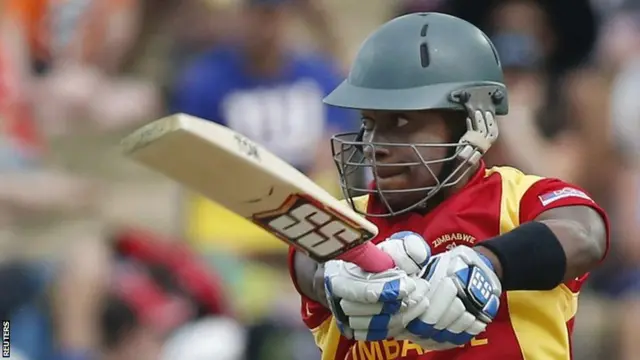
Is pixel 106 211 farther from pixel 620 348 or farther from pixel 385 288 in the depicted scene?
pixel 385 288

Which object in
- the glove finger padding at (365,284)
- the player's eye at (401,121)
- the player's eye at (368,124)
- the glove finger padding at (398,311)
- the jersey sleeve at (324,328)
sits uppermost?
the player's eye at (401,121)

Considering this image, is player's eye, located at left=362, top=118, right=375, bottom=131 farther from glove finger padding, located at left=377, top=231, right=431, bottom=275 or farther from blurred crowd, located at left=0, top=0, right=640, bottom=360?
blurred crowd, located at left=0, top=0, right=640, bottom=360

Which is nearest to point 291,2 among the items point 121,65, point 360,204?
point 121,65

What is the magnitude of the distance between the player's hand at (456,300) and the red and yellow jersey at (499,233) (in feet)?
0.69

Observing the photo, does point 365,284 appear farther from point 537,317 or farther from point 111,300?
point 111,300

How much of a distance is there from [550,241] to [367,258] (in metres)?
0.42

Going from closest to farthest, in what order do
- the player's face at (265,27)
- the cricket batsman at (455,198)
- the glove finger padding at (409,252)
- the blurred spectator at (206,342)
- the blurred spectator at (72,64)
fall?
the glove finger padding at (409,252)
the cricket batsman at (455,198)
the blurred spectator at (206,342)
the player's face at (265,27)
the blurred spectator at (72,64)

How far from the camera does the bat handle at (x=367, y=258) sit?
9.46 ft

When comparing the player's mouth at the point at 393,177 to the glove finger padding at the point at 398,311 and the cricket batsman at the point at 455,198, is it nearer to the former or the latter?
the cricket batsman at the point at 455,198

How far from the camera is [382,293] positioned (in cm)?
284

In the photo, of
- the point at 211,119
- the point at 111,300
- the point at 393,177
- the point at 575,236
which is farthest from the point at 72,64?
the point at 575,236

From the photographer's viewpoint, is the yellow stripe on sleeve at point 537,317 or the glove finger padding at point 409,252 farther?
the yellow stripe on sleeve at point 537,317

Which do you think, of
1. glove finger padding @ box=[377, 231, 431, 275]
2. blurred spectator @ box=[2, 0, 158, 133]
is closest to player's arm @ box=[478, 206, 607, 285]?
glove finger padding @ box=[377, 231, 431, 275]

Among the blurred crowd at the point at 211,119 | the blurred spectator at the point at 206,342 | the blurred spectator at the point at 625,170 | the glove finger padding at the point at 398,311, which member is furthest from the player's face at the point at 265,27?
the glove finger padding at the point at 398,311
